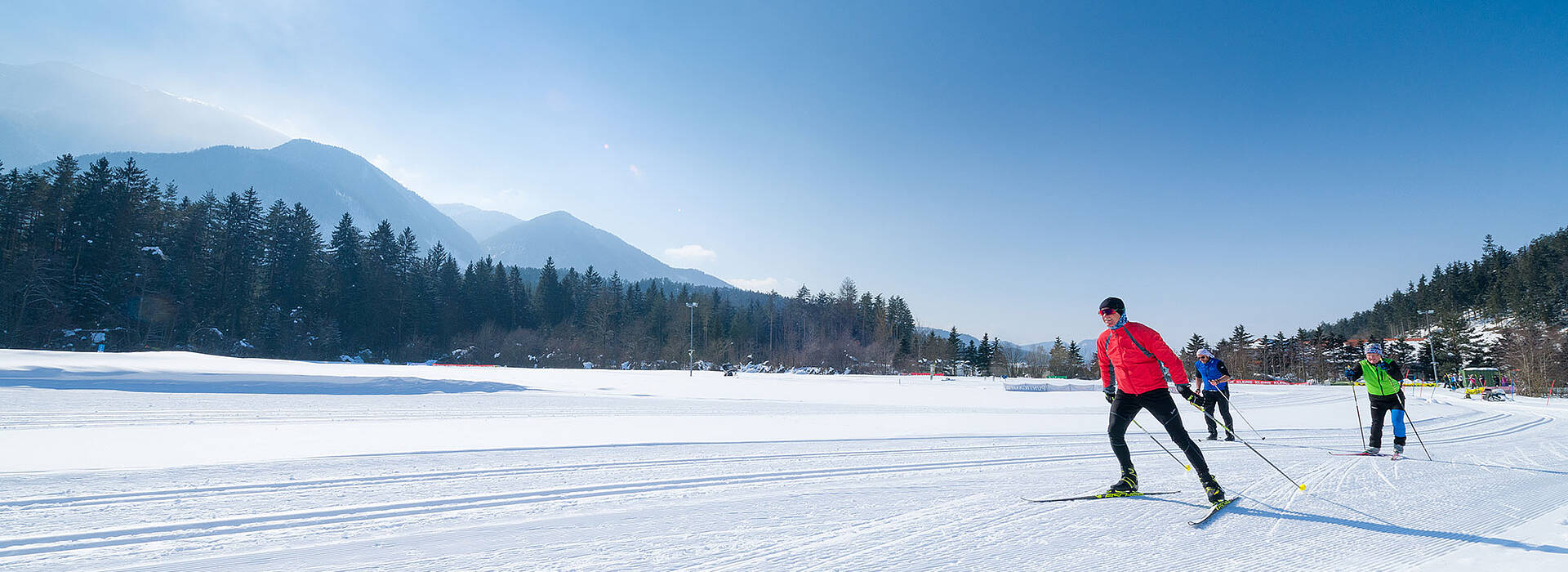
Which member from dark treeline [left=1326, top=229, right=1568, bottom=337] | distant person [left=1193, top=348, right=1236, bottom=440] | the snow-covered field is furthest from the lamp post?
dark treeline [left=1326, top=229, right=1568, bottom=337]

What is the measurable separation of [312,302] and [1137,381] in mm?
68192

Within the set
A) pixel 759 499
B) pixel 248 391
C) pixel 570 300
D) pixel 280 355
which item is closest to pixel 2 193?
pixel 280 355

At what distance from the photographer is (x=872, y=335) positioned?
9069 centimetres

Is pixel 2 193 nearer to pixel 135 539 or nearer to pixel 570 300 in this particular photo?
pixel 570 300

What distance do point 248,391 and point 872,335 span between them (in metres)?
80.5

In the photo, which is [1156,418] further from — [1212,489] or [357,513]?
[357,513]

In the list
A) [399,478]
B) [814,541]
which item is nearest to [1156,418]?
[814,541]

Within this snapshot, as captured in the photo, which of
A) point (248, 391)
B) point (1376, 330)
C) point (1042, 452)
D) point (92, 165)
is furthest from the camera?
point (1376, 330)

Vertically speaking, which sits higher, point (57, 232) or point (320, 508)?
point (57, 232)

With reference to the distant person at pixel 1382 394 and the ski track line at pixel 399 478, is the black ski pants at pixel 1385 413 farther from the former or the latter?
the ski track line at pixel 399 478

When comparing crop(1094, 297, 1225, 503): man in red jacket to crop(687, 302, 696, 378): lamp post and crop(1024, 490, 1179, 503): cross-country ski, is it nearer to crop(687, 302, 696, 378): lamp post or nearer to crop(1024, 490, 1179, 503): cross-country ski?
crop(1024, 490, 1179, 503): cross-country ski

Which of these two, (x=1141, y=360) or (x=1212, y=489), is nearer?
(x=1212, y=489)

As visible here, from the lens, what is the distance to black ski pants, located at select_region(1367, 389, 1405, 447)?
747 cm

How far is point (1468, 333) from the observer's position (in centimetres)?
6431
